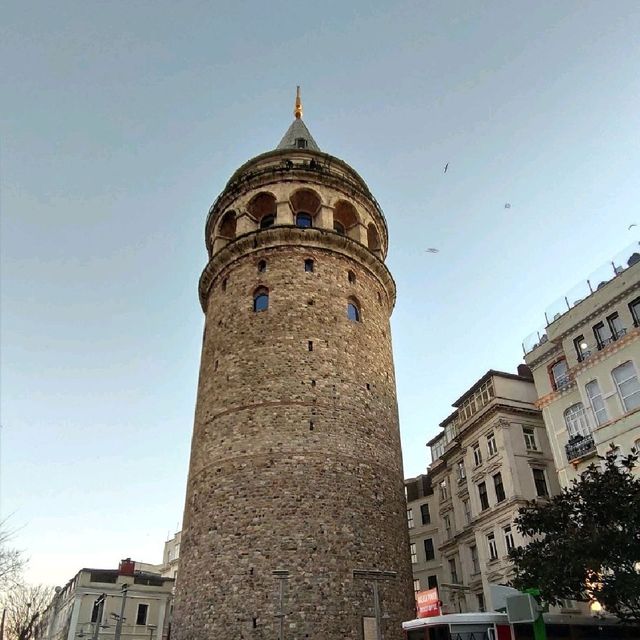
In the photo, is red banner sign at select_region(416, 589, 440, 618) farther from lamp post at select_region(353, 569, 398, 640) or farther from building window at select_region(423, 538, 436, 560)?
building window at select_region(423, 538, 436, 560)

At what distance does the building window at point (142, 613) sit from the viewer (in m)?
37.8

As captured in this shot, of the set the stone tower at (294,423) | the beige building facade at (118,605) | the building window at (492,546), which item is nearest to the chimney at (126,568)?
the beige building facade at (118,605)

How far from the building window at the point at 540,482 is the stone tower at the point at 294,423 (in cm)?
735

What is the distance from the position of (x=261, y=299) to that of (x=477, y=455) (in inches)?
540

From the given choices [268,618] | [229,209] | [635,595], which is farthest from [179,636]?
[229,209]

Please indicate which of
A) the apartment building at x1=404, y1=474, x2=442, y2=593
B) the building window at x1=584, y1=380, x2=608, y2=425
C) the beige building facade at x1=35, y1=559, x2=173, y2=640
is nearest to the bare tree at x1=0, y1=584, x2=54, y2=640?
the beige building facade at x1=35, y1=559, x2=173, y2=640

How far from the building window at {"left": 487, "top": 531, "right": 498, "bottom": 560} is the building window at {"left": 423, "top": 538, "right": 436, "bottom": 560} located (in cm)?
940

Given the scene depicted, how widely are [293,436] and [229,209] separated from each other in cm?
1231

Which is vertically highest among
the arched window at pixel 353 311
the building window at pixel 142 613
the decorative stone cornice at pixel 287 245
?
the decorative stone cornice at pixel 287 245

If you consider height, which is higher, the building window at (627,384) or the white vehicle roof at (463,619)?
the building window at (627,384)

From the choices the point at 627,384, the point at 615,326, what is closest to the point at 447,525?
the point at 627,384

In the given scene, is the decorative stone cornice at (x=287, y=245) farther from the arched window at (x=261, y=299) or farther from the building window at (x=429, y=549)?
the building window at (x=429, y=549)

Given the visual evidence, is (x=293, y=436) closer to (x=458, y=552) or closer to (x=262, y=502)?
(x=262, y=502)

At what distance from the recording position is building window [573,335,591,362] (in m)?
21.6
